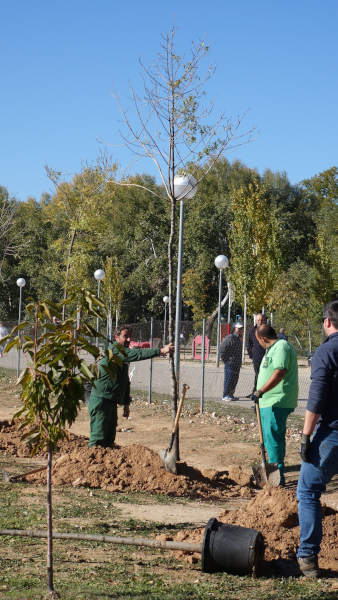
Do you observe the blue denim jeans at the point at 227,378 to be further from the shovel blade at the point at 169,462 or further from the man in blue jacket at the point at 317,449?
the man in blue jacket at the point at 317,449

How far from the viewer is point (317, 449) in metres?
3.99

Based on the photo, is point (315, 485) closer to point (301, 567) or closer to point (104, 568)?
point (301, 567)

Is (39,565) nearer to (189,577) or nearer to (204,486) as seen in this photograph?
(189,577)

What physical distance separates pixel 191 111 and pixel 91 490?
4.89 meters

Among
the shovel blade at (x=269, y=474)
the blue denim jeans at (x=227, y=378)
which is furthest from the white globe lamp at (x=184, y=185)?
the blue denim jeans at (x=227, y=378)

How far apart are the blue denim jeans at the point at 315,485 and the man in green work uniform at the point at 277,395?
2.54 meters

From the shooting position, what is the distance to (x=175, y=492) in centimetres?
652

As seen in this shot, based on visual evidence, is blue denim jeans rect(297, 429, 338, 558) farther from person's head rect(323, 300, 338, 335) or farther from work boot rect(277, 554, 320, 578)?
person's head rect(323, 300, 338, 335)

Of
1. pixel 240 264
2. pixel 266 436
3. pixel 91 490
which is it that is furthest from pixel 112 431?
pixel 240 264

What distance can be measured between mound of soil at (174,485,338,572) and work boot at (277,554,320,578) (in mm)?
118

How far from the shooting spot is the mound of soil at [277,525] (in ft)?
14.1

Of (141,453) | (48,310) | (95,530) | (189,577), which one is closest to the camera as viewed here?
(48,310)

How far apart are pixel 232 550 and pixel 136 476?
298 centimetres

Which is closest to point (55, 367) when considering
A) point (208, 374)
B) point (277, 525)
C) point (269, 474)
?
point (277, 525)
